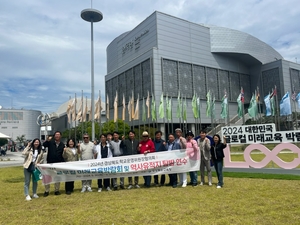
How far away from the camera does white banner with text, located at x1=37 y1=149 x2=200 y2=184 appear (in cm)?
766

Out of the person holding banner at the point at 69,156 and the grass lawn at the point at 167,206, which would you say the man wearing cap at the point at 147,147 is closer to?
the grass lawn at the point at 167,206

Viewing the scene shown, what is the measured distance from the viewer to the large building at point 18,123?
10625 cm

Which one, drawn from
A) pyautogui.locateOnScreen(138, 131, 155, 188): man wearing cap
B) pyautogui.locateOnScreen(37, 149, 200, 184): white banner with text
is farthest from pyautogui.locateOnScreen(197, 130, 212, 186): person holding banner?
pyautogui.locateOnScreen(138, 131, 155, 188): man wearing cap

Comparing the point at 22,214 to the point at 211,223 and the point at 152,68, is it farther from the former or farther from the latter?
the point at 152,68

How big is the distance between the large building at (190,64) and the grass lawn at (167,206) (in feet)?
101

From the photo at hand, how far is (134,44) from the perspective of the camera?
156 feet

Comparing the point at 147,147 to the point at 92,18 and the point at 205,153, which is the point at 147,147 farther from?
the point at 92,18

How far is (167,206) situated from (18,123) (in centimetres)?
11813

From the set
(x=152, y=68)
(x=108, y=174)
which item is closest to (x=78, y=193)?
(x=108, y=174)

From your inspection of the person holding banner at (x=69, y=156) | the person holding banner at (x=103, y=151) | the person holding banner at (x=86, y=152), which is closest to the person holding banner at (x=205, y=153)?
the person holding banner at (x=103, y=151)

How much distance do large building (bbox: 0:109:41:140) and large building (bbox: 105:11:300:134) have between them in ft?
232

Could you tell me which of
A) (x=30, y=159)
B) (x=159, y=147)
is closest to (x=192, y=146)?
(x=159, y=147)

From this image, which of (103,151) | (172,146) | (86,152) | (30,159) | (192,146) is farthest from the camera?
(172,146)

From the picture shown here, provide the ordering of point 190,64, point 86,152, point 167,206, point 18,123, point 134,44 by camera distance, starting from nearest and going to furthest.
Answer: point 167,206 → point 86,152 → point 190,64 → point 134,44 → point 18,123
